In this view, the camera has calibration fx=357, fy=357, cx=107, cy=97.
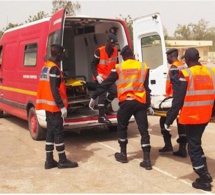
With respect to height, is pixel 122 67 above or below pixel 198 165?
above

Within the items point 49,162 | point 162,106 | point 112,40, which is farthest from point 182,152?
point 112,40

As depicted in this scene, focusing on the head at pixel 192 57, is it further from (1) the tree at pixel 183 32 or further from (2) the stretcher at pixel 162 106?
(1) the tree at pixel 183 32

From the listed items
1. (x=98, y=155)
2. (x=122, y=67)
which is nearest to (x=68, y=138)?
(x=98, y=155)

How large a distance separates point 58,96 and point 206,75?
2104 mm

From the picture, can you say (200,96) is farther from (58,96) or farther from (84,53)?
(84,53)

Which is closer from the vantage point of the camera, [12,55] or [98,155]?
[98,155]

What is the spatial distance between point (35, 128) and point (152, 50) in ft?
9.47

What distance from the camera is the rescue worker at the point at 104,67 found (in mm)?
6871

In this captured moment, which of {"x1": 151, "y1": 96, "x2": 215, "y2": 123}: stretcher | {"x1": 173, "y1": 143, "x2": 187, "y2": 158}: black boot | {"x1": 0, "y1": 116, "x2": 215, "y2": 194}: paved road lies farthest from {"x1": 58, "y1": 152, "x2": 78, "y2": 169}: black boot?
{"x1": 173, "y1": 143, "x2": 187, "y2": 158}: black boot

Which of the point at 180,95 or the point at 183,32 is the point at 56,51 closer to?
the point at 180,95

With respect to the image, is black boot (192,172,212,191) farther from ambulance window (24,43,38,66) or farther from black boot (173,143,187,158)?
ambulance window (24,43,38,66)

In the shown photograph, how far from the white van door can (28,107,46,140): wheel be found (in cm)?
236

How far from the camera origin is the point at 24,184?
15.4ft

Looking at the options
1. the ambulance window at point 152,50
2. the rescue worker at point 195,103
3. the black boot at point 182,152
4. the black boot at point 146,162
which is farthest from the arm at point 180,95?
the ambulance window at point 152,50
